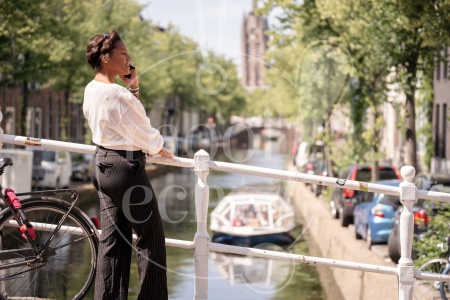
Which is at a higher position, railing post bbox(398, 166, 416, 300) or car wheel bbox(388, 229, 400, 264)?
railing post bbox(398, 166, 416, 300)

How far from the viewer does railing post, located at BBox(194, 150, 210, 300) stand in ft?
20.6

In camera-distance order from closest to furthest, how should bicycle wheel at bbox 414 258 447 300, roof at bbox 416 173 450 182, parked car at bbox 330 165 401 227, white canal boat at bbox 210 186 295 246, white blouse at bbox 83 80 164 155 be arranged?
1. white blouse at bbox 83 80 164 155
2. bicycle wheel at bbox 414 258 447 300
3. roof at bbox 416 173 450 182
4. parked car at bbox 330 165 401 227
5. white canal boat at bbox 210 186 295 246

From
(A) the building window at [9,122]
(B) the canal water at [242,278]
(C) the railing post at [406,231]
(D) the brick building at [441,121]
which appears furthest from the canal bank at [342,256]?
(A) the building window at [9,122]

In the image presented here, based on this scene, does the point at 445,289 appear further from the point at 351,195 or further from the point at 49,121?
the point at 49,121

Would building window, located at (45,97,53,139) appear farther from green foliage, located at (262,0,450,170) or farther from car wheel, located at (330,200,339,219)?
car wheel, located at (330,200,339,219)

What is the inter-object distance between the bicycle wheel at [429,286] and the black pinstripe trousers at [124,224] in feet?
13.1

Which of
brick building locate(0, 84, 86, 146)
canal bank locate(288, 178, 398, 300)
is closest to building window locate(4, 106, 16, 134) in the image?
brick building locate(0, 84, 86, 146)

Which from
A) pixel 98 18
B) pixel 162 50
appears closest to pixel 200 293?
pixel 98 18

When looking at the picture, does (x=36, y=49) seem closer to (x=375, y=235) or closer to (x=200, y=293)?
(x=375, y=235)

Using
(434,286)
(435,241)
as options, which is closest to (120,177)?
(434,286)

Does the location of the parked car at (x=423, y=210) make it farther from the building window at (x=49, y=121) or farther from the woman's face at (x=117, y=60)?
the building window at (x=49, y=121)

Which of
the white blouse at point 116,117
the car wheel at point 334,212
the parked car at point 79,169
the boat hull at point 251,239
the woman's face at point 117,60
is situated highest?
the woman's face at point 117,60

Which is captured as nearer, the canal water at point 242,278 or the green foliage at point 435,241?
the green foliage at point 435,241

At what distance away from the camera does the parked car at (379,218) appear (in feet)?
56.3
